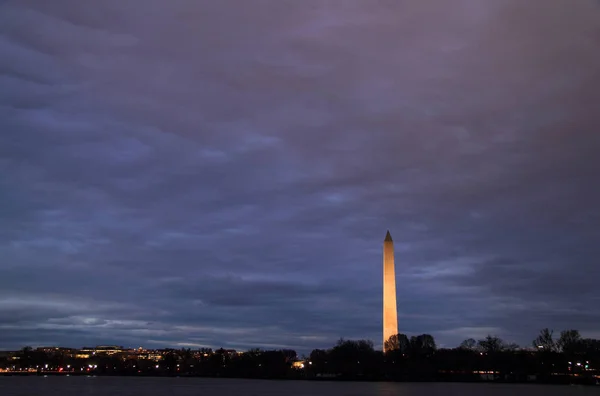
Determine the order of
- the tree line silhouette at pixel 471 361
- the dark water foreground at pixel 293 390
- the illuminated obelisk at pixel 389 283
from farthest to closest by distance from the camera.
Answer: the tree line silhouette at pixel 471 361, the illuminated obelisk at pixel 389 283, the dark water foreground at pixel 293 390

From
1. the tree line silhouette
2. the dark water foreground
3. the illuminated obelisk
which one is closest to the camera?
the dark water foreground

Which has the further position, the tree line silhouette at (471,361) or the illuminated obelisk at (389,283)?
the tree line silhouette at (471,361)

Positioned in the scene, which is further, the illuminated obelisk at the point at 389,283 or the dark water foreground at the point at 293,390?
the illuminated obelisk at the point at 389,283

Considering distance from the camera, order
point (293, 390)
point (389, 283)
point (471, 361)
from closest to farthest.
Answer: point (293, 390)
point (389, 283)
point (471, 361)

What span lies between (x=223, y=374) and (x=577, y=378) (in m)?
102

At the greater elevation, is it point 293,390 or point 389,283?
point 389,283

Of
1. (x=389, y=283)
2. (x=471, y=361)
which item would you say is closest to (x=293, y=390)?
(x=389, y=283)

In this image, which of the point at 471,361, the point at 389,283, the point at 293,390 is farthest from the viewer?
the point at 471,361

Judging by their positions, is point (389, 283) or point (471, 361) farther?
point (471, 361)

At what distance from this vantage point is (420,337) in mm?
151125

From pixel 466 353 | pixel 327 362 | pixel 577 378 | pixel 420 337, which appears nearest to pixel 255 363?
pixel 327 362

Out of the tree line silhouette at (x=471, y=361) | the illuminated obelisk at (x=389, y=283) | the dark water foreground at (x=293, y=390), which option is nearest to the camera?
→ the dark water foreground at (x=293, y=390)

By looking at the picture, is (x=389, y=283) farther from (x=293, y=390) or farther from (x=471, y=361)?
(x=471, y=361)

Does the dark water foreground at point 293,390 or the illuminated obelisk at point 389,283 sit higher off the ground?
the illuminated obelisk at point 389,283
